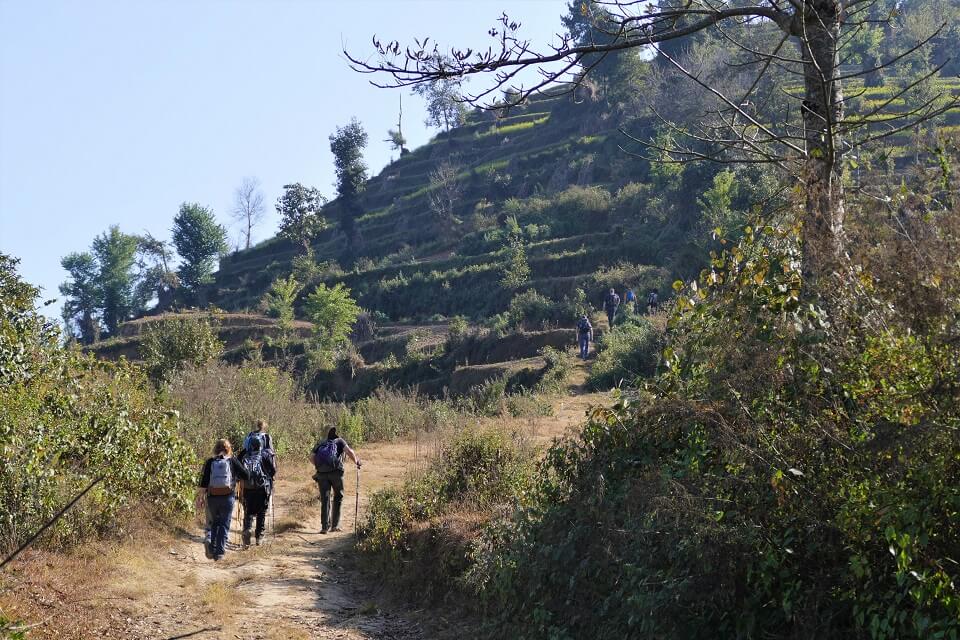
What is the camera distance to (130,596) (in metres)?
8.74

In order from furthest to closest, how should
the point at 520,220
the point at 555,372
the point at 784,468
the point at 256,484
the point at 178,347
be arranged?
the point at 520,220 < the point at 555,372 < the point at 178,347 < the point at 256,484 < the point at 784,468

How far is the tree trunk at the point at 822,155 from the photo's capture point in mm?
5352

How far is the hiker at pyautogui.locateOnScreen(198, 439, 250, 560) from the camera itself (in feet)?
34.4

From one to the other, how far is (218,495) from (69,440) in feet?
6.08

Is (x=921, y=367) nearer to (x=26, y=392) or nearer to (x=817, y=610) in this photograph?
(x=817, y=610)

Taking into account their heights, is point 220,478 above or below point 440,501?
above

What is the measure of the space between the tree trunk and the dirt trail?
12.9 ft

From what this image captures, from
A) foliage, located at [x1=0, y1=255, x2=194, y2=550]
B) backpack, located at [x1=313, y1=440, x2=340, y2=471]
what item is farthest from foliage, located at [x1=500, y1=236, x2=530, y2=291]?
foliage, located at [x1=0, y1=255, x2=194, y2=550]

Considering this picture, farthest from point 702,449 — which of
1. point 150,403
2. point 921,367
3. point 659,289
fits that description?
point 659,289

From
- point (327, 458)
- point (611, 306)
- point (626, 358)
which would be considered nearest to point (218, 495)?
point (327, 458)

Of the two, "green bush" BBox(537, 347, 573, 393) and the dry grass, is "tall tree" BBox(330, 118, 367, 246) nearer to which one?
"green bush" BBox(537, 347, 573, 393)

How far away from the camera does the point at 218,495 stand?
10.5 meters

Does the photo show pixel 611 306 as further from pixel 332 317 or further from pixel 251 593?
pixel 251 593

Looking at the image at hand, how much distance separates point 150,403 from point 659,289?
28.7 m
